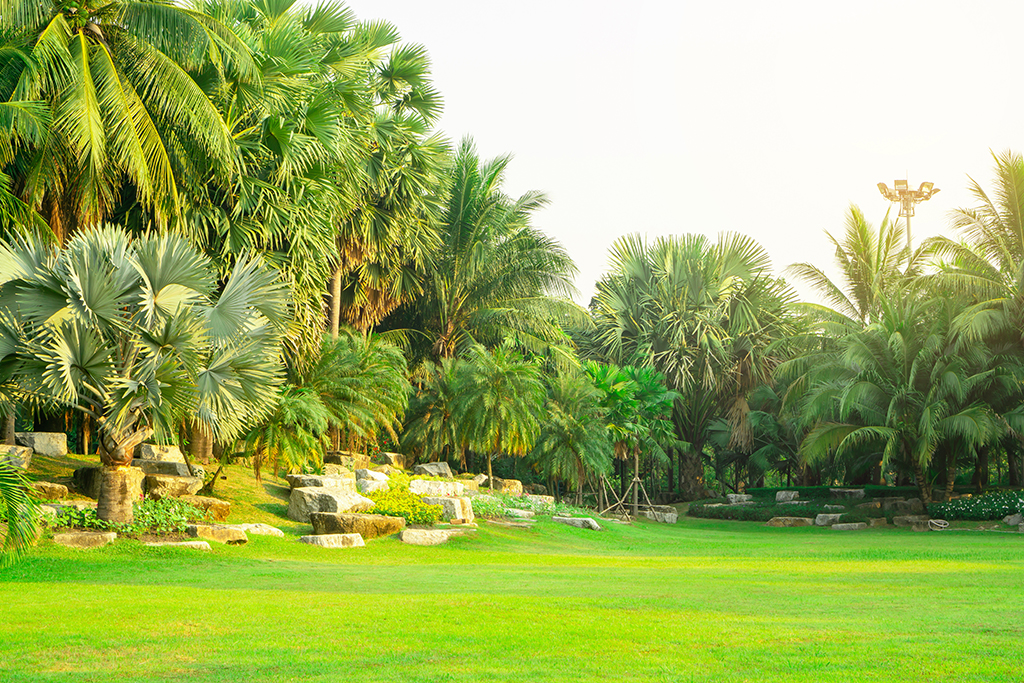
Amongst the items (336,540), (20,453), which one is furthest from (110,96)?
(336,540)

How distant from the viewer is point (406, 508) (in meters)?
17.8

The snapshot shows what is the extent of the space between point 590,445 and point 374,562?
13.3 meters

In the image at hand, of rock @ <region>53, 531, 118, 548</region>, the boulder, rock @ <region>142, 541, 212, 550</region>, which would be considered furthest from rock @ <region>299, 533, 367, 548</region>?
rock @ <region>53, 531, 118, 548</region>

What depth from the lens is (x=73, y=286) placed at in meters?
11.8

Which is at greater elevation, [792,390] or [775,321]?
[775,321]

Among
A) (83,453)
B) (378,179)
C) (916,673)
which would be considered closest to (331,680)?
(916,673)

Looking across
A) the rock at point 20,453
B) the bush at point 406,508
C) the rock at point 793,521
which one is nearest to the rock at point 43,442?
the rock at point 20,453

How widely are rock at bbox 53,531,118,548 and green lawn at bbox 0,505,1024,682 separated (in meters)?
0.23

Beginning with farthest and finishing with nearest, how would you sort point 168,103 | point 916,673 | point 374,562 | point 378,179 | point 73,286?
1. point 378,179
2. point 168,103
3. point 374,562
4. point 73,286
5. point 916,673

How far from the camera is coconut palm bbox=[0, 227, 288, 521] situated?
11.9 meters

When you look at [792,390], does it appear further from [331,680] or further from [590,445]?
[331,680]

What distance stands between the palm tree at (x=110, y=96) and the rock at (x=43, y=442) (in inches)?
154

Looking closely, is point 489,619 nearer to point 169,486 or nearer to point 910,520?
point 169,486

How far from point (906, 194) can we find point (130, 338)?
38474 millimetres
